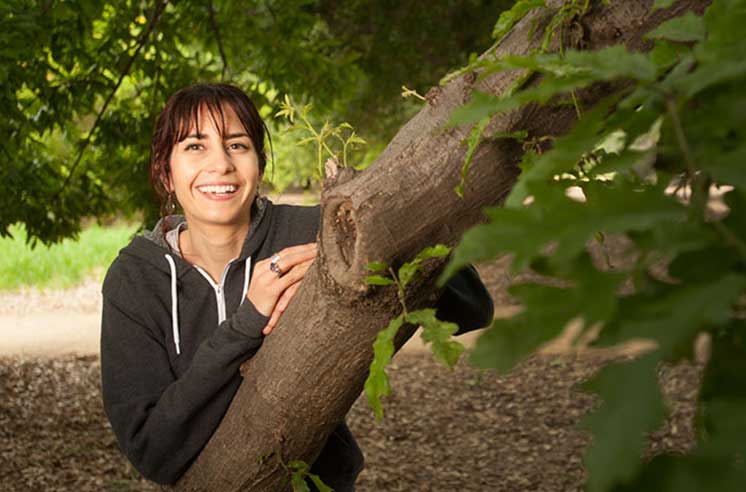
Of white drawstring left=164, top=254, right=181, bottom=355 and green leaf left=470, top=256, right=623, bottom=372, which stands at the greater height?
green leaf left=470, top=256, right=623, bottom=372

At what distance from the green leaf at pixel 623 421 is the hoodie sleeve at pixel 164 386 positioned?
1.38m

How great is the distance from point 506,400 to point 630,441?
664cm

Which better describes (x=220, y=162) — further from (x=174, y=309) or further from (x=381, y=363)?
(x=381, y=363)

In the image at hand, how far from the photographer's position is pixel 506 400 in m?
7.10

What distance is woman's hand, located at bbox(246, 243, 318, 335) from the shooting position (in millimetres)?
1943

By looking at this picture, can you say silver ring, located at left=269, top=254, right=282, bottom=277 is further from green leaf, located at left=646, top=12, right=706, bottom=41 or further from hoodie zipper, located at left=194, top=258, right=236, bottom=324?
green leaf, located at left=646, top=12, right=706, bottom=41

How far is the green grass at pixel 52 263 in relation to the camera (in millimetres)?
11312

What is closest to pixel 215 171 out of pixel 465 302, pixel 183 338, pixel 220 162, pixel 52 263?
pixel 220 162

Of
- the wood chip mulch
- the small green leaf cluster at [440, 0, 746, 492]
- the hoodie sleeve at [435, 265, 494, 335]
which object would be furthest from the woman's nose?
the wood chip mulch

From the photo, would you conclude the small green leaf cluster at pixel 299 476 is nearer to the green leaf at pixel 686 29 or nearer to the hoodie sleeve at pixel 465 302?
the hoodie sleeve at pixel 465 302

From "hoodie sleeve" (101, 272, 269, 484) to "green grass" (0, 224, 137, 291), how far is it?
895 centimetres

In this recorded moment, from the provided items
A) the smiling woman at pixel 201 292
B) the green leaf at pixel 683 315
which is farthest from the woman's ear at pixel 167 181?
the green leaf at pixel 683 315

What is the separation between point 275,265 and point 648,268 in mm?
1305

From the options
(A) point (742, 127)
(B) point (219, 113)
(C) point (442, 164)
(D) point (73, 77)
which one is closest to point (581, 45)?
(C) point (442, 164)
